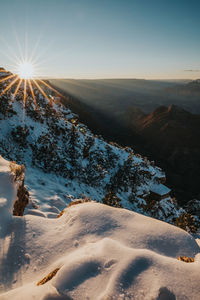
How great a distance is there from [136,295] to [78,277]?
70cm

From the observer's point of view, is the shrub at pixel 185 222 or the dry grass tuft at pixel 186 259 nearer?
the dry grass tuft at pixel 186 259

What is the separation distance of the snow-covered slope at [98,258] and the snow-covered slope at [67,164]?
120 inches

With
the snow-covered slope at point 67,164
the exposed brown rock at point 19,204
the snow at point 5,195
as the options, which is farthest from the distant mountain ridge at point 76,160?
the snow at point 5,195

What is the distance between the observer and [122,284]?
1.88 meters

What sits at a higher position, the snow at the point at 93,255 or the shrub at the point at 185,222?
the snow at the point at 93,255

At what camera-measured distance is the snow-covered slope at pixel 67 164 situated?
30.4ft

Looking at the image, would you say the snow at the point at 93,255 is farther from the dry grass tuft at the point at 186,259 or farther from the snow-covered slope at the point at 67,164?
the snow-covered slope at the point at 67,164

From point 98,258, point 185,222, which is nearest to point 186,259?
point 98,258

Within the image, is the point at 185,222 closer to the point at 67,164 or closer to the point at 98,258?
the point at 67,164

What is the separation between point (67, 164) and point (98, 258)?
10230 millimetres

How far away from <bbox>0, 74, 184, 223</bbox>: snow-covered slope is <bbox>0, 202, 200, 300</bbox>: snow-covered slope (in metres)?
3.06

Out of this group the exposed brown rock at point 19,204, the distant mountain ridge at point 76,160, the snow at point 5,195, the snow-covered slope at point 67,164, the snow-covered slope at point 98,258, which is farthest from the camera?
the distant mountain ridge at point 76,160

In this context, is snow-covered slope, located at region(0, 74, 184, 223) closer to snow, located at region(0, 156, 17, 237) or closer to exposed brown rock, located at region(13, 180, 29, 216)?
exposed brown rock, located at region(13, 180, 29, 216)

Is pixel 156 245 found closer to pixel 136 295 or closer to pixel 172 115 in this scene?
pixel 136 295
